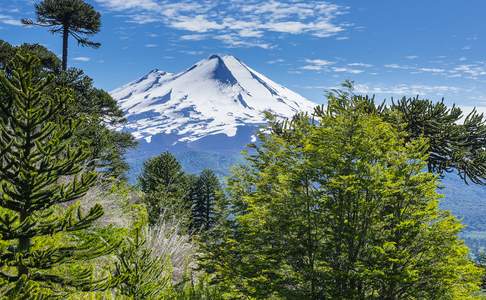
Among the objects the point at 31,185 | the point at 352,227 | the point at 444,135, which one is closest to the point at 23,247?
the point at 31,185

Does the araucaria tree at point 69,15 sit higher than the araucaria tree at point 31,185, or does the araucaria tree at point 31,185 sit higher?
the araucaria tree at point 69,15

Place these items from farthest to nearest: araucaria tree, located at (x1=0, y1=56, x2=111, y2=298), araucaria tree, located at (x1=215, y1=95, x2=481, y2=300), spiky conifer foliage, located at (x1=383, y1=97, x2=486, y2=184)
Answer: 1. spiky conifer foliage, located at (x1=383, y1=97, x2=486, y2=184)
2. araucaria tree, located at (x1=215, y1=95, x2=481, y2=300)
3. araucaria tree, located at (x1=0, y1=56, x2=111, y2=298)

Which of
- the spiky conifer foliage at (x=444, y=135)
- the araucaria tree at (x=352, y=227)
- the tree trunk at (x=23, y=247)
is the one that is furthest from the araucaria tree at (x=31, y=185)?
the spiky conifer foliage at (x=444, y=135)

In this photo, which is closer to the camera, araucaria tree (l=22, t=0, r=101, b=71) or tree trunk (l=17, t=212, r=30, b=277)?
tree trunk (l=17, t=212, r=30, b=277)

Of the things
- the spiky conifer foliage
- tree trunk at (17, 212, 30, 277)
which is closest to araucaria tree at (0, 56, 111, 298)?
tree trunk at (17, 212, 30, 277)

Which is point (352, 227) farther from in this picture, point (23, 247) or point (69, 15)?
point (69, 15)

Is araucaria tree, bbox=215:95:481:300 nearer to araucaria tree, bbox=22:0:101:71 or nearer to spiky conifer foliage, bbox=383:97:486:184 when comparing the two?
spiky conifer foliage, bbox=383:97:486:184

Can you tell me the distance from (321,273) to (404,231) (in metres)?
2.11

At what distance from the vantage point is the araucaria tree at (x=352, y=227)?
9.66 metres

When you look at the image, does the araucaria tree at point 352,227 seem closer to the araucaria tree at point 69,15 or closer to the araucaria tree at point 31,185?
the araucaria tree at point 31,185

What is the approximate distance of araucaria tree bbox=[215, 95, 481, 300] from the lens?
9.66 metres

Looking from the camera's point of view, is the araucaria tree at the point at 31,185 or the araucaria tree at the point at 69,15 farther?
the araucaria tree at the point at 69,15

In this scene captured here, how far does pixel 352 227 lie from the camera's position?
33.0ft

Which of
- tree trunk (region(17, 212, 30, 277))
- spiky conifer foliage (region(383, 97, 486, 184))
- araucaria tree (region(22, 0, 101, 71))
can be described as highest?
araucaria tree (region(22, 0, 101, 71))
